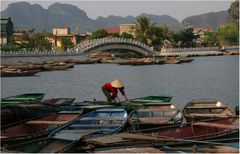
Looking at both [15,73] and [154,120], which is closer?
[154,120]

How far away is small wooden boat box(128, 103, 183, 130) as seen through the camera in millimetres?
13461

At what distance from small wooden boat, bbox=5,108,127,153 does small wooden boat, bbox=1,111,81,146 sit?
565 mm

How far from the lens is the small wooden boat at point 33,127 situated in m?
11.4

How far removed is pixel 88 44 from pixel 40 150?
204ft

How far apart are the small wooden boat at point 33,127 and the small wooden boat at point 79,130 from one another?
565mm

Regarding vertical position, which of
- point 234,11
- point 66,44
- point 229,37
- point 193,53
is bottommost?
point 193,53

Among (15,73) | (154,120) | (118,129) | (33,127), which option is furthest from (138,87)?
(118,129)

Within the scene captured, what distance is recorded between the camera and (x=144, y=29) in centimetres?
8356

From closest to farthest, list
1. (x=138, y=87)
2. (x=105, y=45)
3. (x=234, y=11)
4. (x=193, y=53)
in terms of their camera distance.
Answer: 1. (x=138, y=87)
2. (x=105, y=45)
3. (x=193, y=53)
4. (x=234, y=11)

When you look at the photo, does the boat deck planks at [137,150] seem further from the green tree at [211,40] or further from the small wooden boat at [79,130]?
the green tree at [211,40]

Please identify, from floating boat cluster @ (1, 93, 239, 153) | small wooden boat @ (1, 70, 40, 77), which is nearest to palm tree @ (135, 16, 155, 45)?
small wooden boat @ (1, 70, 40, 77)

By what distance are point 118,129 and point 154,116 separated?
2.94 meters

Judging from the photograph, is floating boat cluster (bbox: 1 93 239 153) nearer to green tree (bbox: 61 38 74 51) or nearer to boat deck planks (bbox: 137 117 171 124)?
boat deck planks (bbox: 137 117 171 124)

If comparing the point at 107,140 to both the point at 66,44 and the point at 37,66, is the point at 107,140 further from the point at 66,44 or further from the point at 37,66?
the point at 66,44
